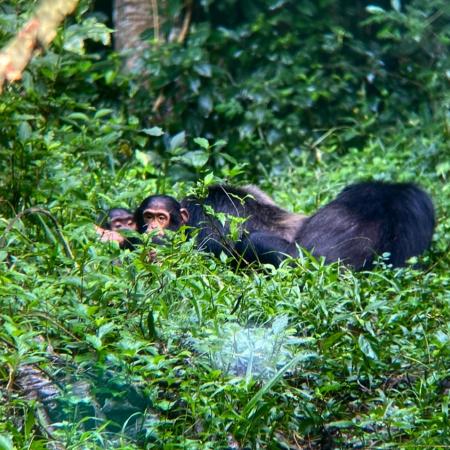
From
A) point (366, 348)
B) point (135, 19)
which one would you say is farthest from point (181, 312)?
point (135, 19)

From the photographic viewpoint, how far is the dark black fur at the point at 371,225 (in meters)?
6.01

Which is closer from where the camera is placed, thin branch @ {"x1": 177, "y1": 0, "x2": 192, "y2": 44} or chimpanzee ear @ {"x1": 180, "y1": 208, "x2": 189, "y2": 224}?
A: chimpanzee ear @ {"x1": 180, "y1": 208, "x2": 189, "y2": 224}

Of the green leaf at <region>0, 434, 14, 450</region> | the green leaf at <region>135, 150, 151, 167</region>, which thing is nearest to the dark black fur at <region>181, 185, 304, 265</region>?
the green leaf at <region>135, 150, 151, 167</region>

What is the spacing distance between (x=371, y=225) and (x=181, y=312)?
2.28 m

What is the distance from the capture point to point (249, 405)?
11.4ft

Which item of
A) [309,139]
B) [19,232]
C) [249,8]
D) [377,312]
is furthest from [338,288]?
[249,8]

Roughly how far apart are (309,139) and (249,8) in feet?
5.42

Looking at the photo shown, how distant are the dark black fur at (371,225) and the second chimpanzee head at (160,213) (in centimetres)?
82

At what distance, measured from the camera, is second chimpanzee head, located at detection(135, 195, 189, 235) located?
6387 millimetres

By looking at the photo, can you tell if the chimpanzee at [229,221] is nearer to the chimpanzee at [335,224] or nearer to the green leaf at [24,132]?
the chimpanzee at [335,224]

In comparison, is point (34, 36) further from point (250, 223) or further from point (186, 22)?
point (186, 22)

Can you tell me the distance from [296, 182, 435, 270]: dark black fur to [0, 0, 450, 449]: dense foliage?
23 cm

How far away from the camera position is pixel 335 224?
621 cm

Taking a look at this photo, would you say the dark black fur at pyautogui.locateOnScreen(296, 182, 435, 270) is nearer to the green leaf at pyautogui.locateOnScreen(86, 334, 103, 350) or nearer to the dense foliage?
the dense foliage
